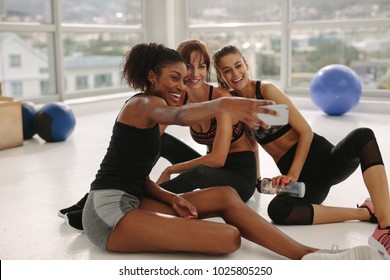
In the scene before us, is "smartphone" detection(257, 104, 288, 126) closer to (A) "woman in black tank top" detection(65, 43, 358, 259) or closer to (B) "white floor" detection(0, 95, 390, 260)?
(A) "woman in black tank top" detection(65, 43, 358, 259)

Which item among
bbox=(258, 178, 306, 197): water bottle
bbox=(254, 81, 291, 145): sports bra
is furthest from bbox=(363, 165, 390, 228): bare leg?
bbox=(254, 81, 291, 145): sports bra

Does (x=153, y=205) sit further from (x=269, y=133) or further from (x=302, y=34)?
(x=302, y=34)

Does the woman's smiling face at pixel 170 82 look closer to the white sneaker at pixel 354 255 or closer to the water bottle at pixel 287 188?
the water bottle at pixel 287 188

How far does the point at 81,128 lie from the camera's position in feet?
18.9

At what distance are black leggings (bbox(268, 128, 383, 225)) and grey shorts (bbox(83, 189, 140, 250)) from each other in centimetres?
77

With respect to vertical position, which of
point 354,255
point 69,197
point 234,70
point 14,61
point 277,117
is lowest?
point 69,197

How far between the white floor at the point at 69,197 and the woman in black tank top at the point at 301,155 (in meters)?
0.06

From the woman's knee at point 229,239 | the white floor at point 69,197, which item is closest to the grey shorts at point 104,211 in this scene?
the white floor at point 69,197

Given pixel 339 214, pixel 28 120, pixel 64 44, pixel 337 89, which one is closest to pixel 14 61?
pixel 64 44

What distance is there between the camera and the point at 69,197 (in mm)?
3107

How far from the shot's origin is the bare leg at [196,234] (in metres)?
1.96

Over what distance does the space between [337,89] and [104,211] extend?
14.3 ft
